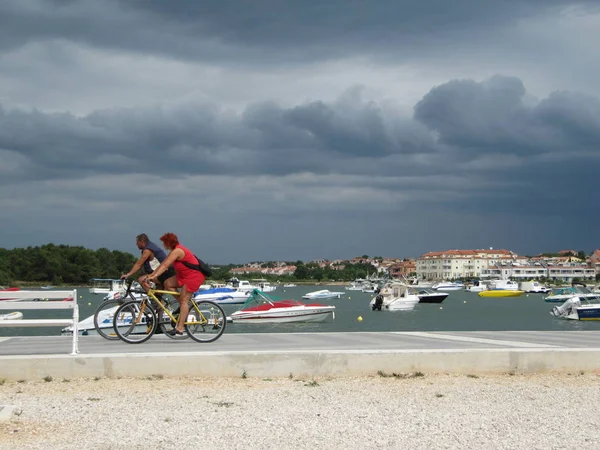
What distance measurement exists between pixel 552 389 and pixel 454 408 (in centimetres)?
214

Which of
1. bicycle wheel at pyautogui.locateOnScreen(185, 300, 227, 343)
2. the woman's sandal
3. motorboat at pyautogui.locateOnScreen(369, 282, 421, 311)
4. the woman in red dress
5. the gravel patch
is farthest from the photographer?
motorboat at pyautogui.locateOnScreen(369, 282, 421, 311)

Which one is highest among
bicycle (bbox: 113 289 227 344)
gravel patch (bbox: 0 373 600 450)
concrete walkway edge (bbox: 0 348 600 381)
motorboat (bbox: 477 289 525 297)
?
bicycle (bbox: 113 289 227 344)

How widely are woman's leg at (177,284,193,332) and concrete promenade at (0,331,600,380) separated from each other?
0.35 m

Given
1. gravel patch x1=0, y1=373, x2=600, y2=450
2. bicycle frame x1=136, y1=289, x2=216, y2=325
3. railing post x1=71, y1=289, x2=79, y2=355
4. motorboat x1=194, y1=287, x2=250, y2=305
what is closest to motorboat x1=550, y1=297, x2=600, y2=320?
motorboat x1=194, y1=287, x2=250, y2=305

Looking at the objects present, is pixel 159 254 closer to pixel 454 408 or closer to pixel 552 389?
pixel 454 408

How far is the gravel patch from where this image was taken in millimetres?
8320

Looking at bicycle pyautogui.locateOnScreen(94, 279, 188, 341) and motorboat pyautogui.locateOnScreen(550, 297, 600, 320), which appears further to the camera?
motorboat pyautogui.locateOnScreen(550, 297, 600, 320)

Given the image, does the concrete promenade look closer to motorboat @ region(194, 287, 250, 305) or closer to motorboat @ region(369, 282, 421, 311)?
motorboat @ region(369, 282, 421, 311)

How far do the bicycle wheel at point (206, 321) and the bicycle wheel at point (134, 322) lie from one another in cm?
68

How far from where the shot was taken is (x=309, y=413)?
9633 millimetres

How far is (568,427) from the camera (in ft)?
29.8

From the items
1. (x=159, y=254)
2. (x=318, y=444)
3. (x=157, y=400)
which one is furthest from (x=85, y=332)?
(x=318, y=444)

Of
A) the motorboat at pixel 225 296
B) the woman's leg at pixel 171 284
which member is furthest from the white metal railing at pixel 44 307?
the motorboat at pixel 225 296

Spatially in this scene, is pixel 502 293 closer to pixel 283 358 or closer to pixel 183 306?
pixel 183 306
